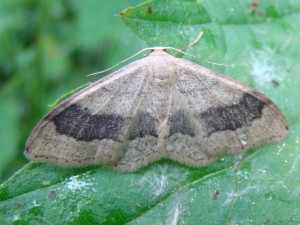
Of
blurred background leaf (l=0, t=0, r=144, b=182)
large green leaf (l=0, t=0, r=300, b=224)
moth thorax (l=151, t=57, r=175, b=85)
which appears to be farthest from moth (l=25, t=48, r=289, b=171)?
blurred background leaf (l=0, t=0, r=144, b=182)

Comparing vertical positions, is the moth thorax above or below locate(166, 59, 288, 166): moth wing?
above

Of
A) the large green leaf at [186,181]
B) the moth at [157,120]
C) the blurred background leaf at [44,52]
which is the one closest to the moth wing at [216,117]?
the moth at [157,120]

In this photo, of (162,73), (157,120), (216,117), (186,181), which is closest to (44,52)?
(162,73)

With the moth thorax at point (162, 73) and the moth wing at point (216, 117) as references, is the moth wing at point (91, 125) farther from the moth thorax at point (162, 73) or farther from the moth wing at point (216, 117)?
the moth wing at point (216, 117)

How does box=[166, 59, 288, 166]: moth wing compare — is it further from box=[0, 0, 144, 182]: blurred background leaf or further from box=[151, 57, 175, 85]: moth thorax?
box=[0, 0, 144, 182]: blurred background leaf

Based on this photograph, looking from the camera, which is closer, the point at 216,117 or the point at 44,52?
the point at 216,117

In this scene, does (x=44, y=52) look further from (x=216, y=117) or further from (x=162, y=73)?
(x=216, y=117)
